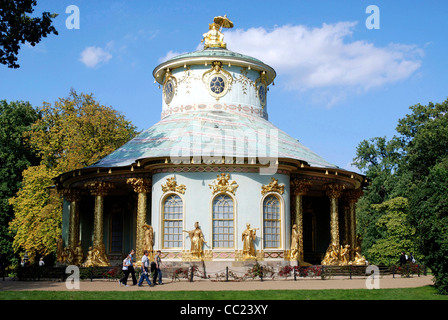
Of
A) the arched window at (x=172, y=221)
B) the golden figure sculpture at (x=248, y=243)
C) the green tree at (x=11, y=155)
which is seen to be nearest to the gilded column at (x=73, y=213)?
the arched window at (x=172, y=221)

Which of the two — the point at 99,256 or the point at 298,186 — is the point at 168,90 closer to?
the point at 298,186

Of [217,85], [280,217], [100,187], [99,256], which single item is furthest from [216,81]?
[99,256]

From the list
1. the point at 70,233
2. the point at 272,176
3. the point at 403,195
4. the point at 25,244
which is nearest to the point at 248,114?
the point at 272,176

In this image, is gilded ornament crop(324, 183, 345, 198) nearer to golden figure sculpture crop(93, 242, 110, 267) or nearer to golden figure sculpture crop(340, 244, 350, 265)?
golden figure sculpture crop(340, 244, 350, 265)

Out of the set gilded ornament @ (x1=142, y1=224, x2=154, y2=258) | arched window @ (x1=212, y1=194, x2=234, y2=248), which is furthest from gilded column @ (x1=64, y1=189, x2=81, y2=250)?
arched window @ (x1=212, y1=194, x2=234, y2=248)

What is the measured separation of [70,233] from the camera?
30438 millimetres

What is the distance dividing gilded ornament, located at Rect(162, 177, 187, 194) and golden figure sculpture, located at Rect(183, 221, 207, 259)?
2064mm

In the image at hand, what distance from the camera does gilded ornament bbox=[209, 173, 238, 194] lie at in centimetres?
Result: 2495

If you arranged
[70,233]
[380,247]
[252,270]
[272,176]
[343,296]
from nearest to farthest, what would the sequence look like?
[343,296], [252,270], [272,176], [70,233], [380,247]

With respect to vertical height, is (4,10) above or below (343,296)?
above

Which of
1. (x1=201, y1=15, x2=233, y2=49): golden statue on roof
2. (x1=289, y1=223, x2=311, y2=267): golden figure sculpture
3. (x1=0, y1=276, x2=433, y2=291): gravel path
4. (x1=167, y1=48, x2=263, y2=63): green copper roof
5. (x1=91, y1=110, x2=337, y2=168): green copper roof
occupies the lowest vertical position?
(x1=0, y1=276, x2=433, y2=291): gravel path

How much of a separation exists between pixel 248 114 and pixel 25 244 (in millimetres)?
19335

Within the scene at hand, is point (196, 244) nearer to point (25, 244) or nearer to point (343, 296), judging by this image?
point (343, 296)

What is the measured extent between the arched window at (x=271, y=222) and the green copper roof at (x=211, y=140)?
2.34 m
